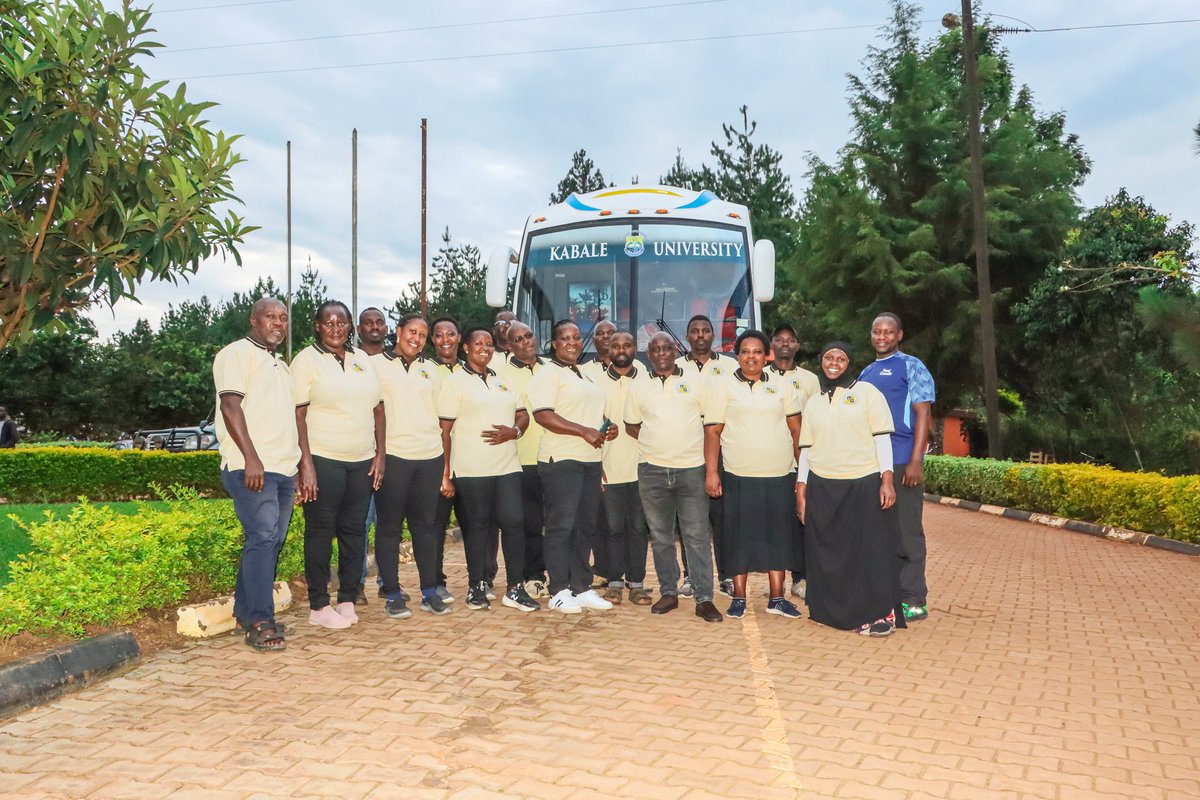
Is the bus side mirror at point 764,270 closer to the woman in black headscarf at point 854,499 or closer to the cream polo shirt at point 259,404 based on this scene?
the woman in black headscarf at point 854,499

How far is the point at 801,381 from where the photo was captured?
7426mm

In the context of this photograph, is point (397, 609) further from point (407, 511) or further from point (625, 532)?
point (625, 532)

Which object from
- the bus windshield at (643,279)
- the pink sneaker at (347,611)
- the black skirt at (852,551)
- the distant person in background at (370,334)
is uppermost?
the bus windshield at (643,279)

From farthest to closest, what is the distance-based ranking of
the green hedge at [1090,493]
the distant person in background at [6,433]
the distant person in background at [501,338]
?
the distant person in background at [6,433] → the green hedge at [1090,493] → the distant person in background at [501,338]

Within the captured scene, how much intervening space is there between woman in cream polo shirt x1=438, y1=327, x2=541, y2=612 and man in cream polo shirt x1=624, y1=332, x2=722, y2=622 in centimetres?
85

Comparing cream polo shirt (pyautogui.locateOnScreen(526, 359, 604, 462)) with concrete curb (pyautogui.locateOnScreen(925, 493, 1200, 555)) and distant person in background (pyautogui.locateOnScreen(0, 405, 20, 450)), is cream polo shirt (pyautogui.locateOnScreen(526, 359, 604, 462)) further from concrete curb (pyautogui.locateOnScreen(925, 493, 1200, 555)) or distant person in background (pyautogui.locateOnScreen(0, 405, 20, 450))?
distant person in background (pyautogui.locateOnScreen(0, 405, 20, 450))

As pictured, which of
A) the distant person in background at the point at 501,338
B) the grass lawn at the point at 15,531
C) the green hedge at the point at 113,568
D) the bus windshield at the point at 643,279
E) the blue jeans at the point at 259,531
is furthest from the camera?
the bus windshield at the point at 643,279

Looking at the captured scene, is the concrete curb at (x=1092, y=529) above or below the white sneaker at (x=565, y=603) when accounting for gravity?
below

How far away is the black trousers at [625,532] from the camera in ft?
24.3

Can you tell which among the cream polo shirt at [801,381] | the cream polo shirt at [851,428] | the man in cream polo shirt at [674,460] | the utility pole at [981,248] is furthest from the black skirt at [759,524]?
the utility pole at [981,248]

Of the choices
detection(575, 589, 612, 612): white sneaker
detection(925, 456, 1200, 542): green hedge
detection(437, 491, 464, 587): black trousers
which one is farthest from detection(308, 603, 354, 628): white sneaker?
detection(925, 456, 1200, 542): green hedge

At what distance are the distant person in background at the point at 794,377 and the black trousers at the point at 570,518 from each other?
4.76ft

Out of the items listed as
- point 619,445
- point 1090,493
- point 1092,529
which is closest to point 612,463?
point 619,445

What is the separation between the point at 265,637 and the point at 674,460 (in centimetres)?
275
